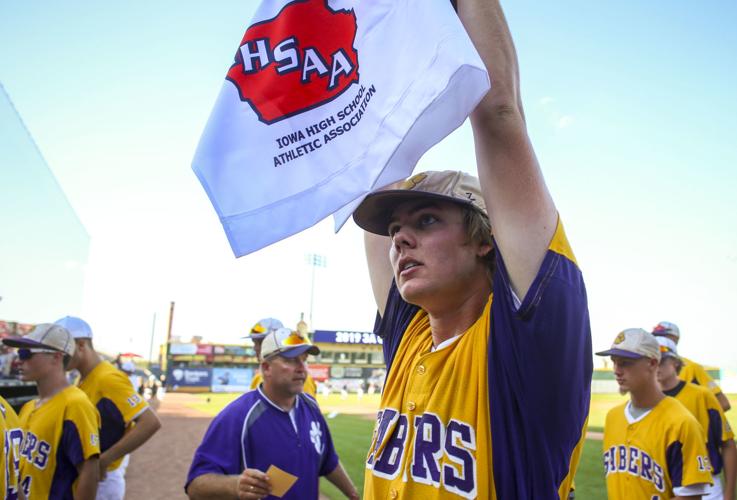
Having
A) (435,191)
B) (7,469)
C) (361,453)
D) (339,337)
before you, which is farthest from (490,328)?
(339,337)

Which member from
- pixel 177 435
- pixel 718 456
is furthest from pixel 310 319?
pixel 718 456

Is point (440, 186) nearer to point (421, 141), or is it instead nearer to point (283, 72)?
point (421, 141)

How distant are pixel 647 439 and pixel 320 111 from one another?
11.2 feet

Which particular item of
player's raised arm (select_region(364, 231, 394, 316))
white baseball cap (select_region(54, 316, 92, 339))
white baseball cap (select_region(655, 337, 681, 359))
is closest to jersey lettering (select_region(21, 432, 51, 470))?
white baseball cap (select_region(54, 316, 92, 339))

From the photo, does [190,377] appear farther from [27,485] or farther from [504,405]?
[504,405]

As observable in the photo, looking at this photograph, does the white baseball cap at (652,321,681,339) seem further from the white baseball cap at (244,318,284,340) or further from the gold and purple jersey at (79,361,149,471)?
the gold and purple jersey at (79,361,149,471)

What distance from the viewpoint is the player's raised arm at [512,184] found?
4.29ft

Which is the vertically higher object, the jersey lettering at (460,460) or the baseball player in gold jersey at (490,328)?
the baseball player in gold jersey at (490,328)

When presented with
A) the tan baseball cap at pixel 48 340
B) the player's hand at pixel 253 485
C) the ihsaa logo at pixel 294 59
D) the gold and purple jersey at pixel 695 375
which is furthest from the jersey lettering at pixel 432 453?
the gold and purple jersey at pixel 695 375

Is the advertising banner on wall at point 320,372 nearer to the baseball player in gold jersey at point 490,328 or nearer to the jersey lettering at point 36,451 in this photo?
the jersey lettering at point 36,451

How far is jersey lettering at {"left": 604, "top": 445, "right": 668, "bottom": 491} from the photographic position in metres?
3.53

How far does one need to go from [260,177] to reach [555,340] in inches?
43.4

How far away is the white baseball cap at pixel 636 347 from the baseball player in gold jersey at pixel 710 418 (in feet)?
4.67

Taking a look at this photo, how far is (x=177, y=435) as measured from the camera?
18172mm
